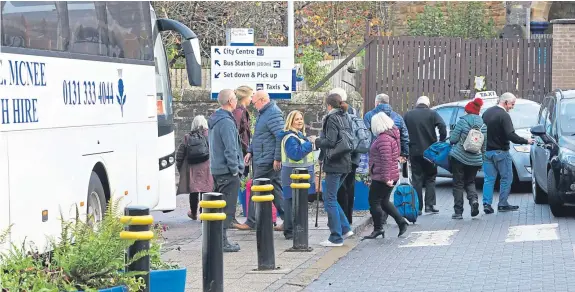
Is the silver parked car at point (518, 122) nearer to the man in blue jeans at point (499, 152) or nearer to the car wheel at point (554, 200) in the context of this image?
the man in blue jeans at point (499, 152)

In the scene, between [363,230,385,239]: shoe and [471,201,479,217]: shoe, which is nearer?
[363,230,385,239]: shoe

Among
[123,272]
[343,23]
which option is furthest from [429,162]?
[343,23]

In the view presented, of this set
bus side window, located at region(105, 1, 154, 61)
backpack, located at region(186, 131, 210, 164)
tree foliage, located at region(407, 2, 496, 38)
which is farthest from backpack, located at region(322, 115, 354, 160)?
tree foliage, located at region(407, 2, 496, 38)

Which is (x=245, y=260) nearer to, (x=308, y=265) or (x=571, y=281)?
(x=308, y=265)

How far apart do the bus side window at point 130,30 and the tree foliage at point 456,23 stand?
19.9m

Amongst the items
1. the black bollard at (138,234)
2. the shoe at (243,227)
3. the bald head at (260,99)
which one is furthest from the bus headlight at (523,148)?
the black bollard at (138,234)

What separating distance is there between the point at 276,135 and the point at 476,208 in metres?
3.95

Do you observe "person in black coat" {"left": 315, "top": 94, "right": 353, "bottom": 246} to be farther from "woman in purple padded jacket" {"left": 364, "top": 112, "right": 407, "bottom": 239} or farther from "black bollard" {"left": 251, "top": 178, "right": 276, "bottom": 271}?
"black bollard" {"left": 251, "top": 178, "right": 276, "bottom": 271}

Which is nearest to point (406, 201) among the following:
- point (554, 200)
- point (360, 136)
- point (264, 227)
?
point (360, 136)

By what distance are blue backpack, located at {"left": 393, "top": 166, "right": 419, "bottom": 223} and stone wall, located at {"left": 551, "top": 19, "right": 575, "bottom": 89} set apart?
13105 mm

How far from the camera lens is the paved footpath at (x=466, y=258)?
10.7 meters

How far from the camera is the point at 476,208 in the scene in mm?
16422

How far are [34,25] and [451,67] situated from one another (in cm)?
1891

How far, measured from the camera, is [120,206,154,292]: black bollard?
7.53 m
